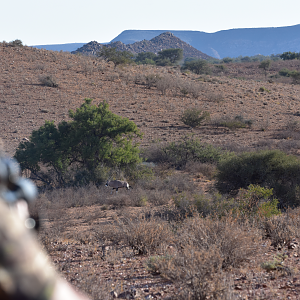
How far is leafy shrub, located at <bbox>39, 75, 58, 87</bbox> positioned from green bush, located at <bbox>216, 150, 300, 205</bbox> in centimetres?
1818

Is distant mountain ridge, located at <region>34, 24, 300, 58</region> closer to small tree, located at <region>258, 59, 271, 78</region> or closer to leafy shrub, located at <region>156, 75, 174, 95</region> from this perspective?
small tree, located at <region>258, 59, 271, 78</region>

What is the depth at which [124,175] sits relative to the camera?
34.3ft

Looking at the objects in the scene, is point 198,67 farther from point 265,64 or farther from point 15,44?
point 15,44

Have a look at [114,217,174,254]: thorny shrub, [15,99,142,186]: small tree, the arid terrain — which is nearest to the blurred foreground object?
the arid terrain

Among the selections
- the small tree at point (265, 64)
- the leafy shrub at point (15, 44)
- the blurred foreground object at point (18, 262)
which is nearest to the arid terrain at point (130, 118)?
the leafy shrub at point (15, 44)

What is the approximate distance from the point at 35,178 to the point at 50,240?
6.15m

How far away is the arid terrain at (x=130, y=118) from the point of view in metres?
3.27

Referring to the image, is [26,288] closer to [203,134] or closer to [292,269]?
A: [292,269]

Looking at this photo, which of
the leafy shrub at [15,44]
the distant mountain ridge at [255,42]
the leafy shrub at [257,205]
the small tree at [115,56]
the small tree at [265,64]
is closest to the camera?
the leafy shrub at [257,205]

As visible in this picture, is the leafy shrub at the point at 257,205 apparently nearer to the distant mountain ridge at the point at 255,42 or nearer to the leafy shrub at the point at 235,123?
the leafy shrub at the point at 235,123

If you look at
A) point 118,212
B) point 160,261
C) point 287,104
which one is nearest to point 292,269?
point 160,261

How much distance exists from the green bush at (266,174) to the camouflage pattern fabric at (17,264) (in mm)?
7687

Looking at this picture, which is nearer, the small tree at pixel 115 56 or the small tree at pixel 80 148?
the small tree at pixel 80 148

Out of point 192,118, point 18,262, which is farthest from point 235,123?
point 18,262
